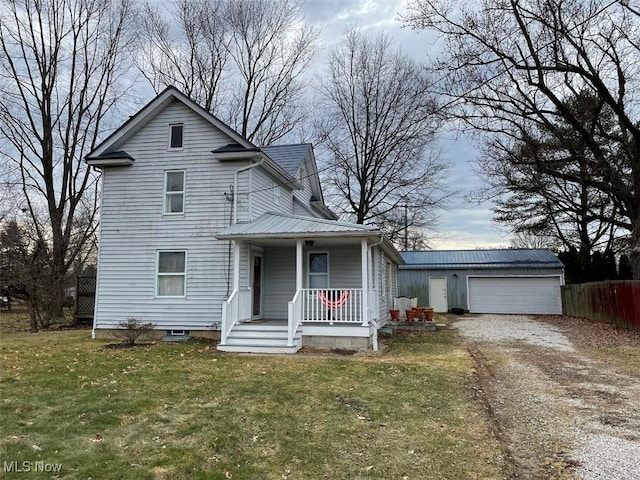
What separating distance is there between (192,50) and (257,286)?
63.6 feet

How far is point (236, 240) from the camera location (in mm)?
11477

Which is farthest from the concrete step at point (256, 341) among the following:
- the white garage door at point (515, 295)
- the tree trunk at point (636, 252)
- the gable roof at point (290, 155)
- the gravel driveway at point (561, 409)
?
the white garage door at point (515, 295)

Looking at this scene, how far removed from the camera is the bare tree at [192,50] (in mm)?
25938

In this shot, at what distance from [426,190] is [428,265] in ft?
15.1

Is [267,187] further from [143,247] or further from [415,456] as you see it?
[415,456]

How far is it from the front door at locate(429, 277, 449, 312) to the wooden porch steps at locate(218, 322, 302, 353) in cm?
1686

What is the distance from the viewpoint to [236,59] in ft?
87.9

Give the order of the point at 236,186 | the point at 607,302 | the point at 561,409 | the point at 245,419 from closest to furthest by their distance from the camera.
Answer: the point at 245,419, the point at 561,409, the point at 236,186, the point at 607,302

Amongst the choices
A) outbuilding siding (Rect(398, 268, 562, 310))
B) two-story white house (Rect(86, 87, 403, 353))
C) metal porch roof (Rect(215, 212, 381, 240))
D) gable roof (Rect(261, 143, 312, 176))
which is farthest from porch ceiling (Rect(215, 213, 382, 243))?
outbuilding siding (Rect(398, 268, 562, 310))

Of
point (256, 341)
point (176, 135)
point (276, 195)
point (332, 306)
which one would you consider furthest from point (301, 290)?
point (176, 135)

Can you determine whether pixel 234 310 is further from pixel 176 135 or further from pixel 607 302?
pixel 607 302

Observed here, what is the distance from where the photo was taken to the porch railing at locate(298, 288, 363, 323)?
11258 mm

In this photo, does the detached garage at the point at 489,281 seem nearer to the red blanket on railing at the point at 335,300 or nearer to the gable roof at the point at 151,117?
the red blanket on railing at the point at 335,300

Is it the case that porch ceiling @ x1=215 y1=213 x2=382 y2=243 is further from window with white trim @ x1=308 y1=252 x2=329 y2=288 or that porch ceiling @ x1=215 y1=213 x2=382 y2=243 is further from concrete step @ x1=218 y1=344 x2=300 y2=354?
concrete step @ x1=218 y1=344 x2=300 y2=354
